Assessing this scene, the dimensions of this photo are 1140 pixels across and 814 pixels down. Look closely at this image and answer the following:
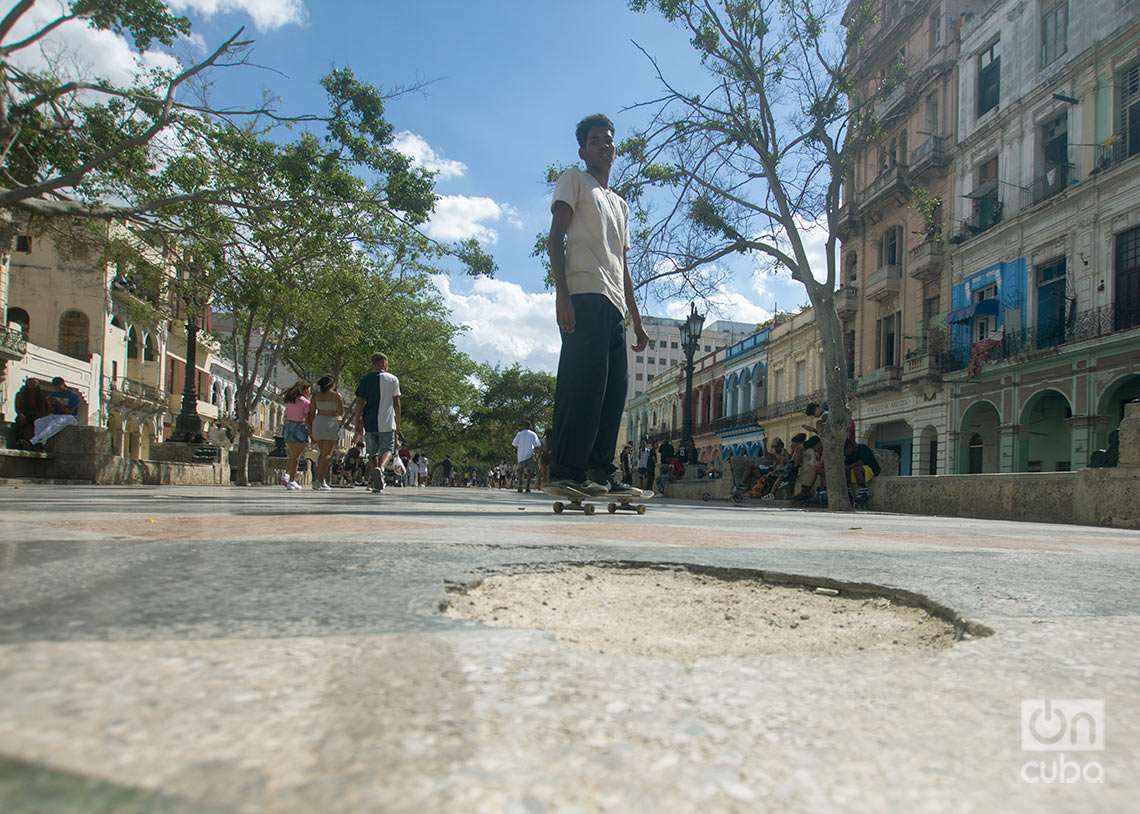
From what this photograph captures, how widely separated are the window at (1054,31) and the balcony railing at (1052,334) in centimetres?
673

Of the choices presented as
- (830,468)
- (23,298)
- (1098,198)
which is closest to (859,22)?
(830,468)

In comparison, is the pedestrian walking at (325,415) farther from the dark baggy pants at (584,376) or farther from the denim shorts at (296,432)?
the dark baggy pants at (584,376)

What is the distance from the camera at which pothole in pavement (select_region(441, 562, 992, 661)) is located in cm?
124

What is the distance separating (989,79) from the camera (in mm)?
21922

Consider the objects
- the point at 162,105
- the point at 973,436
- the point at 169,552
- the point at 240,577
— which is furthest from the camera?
the point at 973,436

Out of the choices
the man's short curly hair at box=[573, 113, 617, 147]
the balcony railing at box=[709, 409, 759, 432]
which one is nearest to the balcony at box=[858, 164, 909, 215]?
the balcony railing at box=[709, 409, 759, 432]

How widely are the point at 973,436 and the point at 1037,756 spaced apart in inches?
988

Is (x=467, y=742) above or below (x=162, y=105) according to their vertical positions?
below

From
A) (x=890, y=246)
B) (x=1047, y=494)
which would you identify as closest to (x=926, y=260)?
(x=890, y=246)

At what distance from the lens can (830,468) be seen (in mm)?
11680

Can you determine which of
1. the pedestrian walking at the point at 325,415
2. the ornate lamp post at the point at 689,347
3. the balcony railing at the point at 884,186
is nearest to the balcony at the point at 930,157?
the balcony railing at the point at 884,186

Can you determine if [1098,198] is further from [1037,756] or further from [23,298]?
[23,298]

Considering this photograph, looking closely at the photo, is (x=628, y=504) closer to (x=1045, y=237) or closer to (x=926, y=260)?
(x=1045, y=237)

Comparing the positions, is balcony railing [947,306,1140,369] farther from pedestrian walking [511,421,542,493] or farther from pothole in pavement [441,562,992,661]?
pothole in pavement [441,562,992,661]
